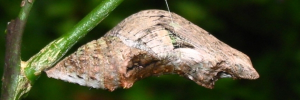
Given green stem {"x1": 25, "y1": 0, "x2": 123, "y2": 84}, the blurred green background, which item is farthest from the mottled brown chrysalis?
the blurred green background

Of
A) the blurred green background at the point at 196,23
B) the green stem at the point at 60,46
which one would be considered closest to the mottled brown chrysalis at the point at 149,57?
the green stem at the point at 60,46

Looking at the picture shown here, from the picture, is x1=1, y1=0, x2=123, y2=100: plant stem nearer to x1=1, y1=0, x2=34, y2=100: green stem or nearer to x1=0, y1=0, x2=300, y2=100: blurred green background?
x1=1, y1=0, x2=34, y2=100: green stem

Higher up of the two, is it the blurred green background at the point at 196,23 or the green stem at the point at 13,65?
the blurred green background at the point at 196,23

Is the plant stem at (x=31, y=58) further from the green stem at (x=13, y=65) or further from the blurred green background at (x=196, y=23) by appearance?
the blurred green background at (x=196, y=23)

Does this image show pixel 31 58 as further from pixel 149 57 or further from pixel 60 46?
pixel 149 57

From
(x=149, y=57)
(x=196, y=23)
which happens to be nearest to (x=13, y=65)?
(x=149, y=57)

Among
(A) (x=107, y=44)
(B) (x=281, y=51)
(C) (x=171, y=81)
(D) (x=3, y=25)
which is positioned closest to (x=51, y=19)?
(D) (x=3, y=25)
